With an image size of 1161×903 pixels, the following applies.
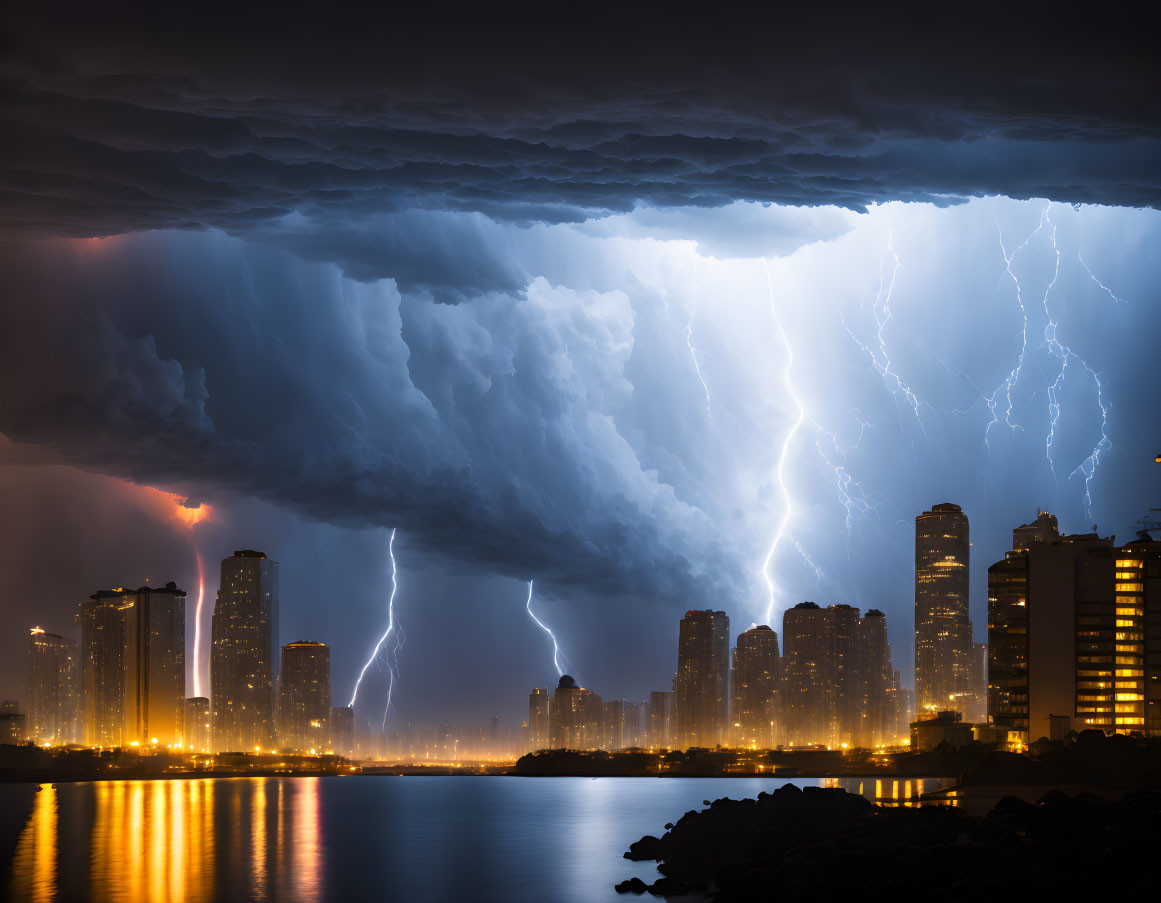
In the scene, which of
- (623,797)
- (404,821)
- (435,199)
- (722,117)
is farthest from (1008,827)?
(623,797)

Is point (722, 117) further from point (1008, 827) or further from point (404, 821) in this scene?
point (404, 821)

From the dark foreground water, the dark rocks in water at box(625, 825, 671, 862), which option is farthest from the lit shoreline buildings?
the dark rocks in water at box(625, 825, 671, 862)

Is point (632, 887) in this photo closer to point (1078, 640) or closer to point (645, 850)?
point (645, 850)

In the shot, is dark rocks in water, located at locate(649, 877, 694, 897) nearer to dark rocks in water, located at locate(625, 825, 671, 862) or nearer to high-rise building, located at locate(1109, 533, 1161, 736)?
dark rocks in water, located at locate(625, 825, 671, 862)

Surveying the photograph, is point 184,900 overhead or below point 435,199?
below

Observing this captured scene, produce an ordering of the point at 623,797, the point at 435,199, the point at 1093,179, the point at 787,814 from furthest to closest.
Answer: the point at 623,797, the point at 787,814, the point at 435,199, the point at 1093,179

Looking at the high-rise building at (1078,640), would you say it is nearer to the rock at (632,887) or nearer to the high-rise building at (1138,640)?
the high-rise building at (1138,640)

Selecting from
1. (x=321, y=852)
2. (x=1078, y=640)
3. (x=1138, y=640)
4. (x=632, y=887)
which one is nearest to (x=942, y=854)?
(x=632, y=887)
